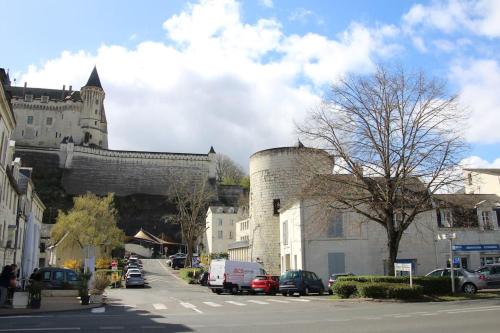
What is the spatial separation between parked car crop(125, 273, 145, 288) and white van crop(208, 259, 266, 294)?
8.38 metres

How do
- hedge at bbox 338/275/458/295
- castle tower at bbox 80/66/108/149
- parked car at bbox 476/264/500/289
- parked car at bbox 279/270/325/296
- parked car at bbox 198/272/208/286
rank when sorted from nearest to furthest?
hedge at bbox 338/275/458/295
parked car at bbox 476/264/500/289
parked car at bbox 279/270/325/296
parked car at bbox 198/272/208/286
castle tower at bbox 80/66/108/149

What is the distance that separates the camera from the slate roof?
347ft

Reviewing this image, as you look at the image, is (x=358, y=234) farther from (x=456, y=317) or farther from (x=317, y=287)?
(x=456, y=317)

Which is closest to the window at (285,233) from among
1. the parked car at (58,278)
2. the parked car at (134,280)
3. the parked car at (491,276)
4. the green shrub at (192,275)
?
the green shrub at (192,275)

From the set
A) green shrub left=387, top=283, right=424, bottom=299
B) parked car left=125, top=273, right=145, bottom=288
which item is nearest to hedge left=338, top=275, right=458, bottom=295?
green shrub left=387, top=283, right=424, bottom=299

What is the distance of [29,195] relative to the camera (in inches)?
1455

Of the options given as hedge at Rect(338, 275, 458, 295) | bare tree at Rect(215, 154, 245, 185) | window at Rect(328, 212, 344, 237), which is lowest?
hedge at Rect(338, 275, 458, 295)

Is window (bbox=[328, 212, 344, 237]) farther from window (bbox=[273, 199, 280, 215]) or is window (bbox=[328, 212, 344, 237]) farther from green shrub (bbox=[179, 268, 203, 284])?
green shrub (bbox=[179, 268, 203, 284])

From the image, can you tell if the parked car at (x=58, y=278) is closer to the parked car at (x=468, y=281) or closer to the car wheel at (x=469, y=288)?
the parked car at (x=468, y=281)

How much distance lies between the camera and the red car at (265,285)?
2742cm

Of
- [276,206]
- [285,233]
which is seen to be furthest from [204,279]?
[276,206]

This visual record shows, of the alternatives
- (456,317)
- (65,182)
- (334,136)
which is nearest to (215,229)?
(65,182)

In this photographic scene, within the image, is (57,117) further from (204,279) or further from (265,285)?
(265,285)

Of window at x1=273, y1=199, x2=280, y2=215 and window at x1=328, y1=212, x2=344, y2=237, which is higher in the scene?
window at x1=273, y1=199, x2=280, y2=215
